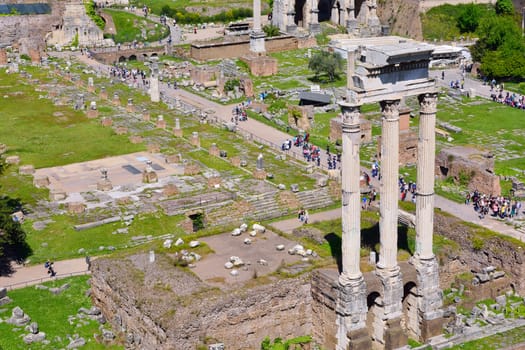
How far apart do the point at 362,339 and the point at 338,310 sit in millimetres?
1316

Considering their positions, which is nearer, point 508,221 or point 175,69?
point 508,221

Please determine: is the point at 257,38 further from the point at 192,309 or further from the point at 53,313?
the point at 192,309

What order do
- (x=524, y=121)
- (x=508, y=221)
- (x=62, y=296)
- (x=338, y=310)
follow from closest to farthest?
(x=338, y=310), (x=62, y=296), (x=508, y=221), (x=524, y=121)

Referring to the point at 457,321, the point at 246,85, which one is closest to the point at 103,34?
the point at 246,85

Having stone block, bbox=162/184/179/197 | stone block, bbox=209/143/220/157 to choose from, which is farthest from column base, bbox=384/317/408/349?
stone block, bbox=209/143/220/157

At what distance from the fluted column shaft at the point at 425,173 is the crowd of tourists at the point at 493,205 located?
48.5ft

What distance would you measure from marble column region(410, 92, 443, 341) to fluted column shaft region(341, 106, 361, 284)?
9.87 ft

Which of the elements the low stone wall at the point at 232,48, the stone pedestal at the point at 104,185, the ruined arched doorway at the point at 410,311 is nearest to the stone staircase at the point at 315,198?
the stone pedestal at the point at 104,185

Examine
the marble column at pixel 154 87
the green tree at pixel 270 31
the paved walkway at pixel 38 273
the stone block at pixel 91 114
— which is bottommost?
the paved walkway at pixel 38 273

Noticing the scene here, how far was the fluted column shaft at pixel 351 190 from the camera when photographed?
99.9 ft

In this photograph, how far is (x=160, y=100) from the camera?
234 feet

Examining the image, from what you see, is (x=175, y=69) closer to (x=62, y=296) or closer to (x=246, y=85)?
(x=246, y=85)

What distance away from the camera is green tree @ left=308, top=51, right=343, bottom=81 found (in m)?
78.4

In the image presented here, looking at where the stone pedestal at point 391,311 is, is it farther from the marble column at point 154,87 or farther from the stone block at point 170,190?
the marble column at point 154,87
